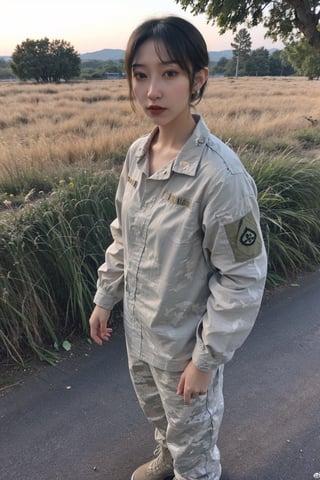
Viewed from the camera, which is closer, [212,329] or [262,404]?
[212,329]

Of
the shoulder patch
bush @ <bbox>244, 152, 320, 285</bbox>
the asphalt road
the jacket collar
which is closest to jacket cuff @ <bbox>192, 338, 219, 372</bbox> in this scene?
the shoulder patch

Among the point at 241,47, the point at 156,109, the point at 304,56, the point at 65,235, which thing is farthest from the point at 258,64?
the point at 156,109

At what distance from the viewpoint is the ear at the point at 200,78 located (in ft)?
4.61

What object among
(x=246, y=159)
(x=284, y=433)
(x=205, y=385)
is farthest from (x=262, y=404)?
(x=246, y=159)

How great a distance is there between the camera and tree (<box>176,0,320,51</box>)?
29.0ft

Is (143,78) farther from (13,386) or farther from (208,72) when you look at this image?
(13,386)

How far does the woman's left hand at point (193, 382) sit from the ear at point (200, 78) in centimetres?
89

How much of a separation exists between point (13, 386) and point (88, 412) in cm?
50

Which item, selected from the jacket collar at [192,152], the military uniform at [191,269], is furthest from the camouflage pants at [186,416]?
the jacket collar at [192,152]

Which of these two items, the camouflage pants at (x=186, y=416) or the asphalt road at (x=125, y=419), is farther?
the asphalt road at (x=125, y=419)

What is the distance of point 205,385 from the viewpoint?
4.85 feet

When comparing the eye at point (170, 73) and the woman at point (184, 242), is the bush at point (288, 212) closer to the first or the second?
the woman at point (184, 242)

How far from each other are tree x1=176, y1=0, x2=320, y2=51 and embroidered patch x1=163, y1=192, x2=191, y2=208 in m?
8.45

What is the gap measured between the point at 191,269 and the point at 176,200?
227 millimetres
